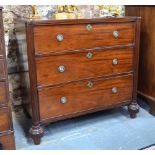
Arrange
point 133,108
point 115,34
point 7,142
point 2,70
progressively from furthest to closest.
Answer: point 133,108, point 115,34, point 7,142, point 2,70

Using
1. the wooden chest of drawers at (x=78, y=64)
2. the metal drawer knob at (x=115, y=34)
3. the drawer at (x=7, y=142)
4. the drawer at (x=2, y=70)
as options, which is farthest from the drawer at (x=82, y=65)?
the drawer at (x=7, y=142)

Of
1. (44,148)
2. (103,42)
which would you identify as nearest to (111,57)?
(103,42)

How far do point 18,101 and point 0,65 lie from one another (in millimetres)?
855

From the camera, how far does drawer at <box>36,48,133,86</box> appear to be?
5.54ft

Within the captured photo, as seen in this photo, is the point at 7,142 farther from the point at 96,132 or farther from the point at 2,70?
the point at 96,132

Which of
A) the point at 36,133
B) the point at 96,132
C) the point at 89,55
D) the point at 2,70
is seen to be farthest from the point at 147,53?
the point at 2,70

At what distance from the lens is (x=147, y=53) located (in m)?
2.16

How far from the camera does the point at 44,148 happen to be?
1.73 metres

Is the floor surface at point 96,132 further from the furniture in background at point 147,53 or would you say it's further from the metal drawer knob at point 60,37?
the metal drawer knob at point 60,37

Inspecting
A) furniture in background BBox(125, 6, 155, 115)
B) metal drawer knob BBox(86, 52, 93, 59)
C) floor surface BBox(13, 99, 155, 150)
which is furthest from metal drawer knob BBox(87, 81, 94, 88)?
furniture in background BBox(125, 6, 155, 115)

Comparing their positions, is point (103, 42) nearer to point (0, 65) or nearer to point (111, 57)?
point (111, 57)

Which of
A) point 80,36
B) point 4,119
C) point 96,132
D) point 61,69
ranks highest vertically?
point 80,36

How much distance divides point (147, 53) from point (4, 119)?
131cm

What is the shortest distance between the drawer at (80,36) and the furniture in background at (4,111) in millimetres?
260
